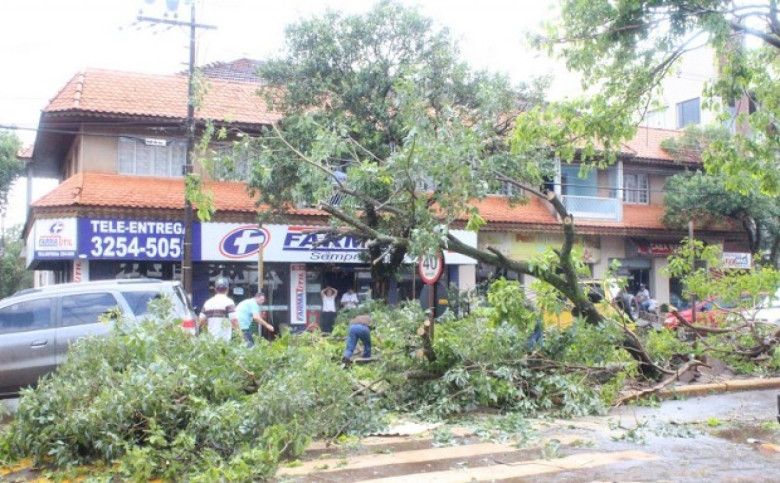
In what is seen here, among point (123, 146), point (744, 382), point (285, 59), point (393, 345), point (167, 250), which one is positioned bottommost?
point (744, 382)

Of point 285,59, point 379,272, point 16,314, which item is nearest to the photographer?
point 16,314

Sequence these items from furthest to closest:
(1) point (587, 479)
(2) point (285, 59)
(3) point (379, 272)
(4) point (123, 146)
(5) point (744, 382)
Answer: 1. (4) point (123, 146)
2. (3) point (379, 272)
3. (2) point (285, 59)
4. (5) point (744, 382)
5. (1) point (587, 479)

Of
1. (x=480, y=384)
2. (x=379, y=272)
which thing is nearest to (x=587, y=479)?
(x=480, y=384)

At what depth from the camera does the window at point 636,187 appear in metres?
30.2

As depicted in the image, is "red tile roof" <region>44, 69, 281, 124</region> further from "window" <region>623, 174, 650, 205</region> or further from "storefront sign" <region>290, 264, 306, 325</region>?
"window" <region>623, 174, 650, 205</region>

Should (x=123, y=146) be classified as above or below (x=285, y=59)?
below

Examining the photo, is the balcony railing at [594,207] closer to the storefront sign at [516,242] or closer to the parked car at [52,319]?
the storefront sign at [516,242]

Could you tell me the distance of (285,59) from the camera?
63.0 feet

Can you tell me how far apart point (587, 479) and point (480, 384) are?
9.88 feet

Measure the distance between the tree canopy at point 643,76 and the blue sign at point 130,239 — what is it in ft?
38.8

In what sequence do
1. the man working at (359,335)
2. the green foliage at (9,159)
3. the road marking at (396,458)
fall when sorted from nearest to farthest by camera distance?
the road marking at (396,458) → the man working at (359,335) → the green foliage at (9,159)

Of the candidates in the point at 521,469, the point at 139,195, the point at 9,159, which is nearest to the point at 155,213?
the point at 139,195

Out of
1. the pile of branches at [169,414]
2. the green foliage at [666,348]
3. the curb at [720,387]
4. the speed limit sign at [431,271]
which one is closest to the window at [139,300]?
the pile of branches at [169,414]

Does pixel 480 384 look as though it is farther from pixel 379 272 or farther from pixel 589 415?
pixel 379 272
